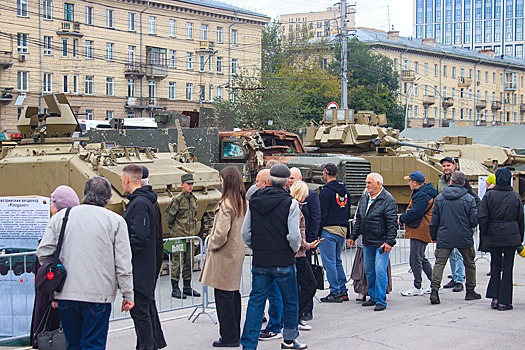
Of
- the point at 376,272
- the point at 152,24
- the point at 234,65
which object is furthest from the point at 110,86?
the point at 376,272

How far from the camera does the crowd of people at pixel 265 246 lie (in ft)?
22.0

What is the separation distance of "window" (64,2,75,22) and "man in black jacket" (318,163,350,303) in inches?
1377

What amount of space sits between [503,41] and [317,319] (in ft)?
414

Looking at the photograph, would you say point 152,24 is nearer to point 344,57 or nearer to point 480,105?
point 344,57

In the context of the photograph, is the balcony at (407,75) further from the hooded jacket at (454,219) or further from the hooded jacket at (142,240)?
the hooded jacket at (142,240)

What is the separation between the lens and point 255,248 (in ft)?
27.3

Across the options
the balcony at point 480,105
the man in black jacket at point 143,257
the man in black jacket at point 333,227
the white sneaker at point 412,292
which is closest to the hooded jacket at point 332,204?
the man in black jacket at point 333,227

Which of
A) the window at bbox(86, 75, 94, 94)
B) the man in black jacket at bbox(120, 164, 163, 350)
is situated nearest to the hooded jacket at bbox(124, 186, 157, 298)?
the man in black jacket at bbox(120, 164, 163, 350)

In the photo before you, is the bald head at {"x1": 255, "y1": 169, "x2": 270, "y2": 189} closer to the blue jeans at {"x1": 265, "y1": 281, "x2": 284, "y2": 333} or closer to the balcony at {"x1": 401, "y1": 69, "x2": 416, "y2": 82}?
the blue jeans at {"x1": 265, "y1": 281, "x2": 284, "y2": 333}

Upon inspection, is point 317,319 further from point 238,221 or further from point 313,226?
point 238,221

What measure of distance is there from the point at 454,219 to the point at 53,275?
600cm

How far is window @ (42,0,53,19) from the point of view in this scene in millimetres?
42531

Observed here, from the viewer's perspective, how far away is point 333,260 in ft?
36.4

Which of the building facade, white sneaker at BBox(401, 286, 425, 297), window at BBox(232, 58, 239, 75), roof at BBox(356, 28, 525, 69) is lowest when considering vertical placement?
white sneaker at BBox(401, 286, 425, 297)
